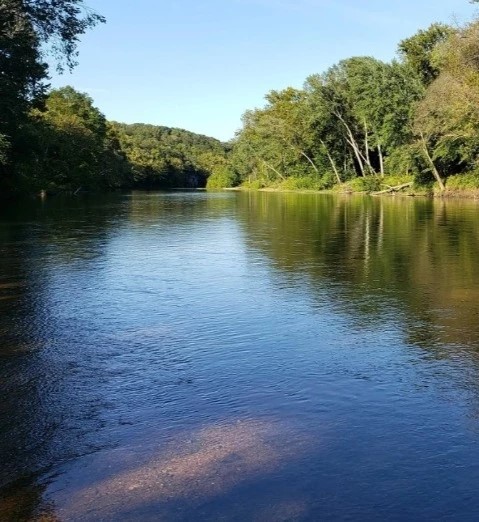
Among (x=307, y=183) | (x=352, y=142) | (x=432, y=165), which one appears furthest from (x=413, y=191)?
(x=307, y=183)

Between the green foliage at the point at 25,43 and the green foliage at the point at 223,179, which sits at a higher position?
the green foliage at the point at 25,43

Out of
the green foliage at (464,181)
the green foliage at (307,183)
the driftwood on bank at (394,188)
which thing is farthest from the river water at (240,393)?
the green foliage at (307,183)

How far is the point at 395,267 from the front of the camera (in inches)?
669

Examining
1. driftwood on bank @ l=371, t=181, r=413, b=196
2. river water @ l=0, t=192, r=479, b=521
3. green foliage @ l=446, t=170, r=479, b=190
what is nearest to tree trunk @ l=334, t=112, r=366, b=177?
driftwood on bank @ l=371, t=181, r=413, b=196

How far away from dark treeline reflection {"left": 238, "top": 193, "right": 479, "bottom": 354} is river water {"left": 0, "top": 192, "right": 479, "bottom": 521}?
9 centimetres

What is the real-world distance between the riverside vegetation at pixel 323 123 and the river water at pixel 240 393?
20599mm

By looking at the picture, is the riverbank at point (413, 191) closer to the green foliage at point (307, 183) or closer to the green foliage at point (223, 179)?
the green foliage at point (307, 183)

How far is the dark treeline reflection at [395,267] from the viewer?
11266 mm

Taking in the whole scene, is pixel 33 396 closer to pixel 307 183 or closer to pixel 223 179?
pixel 307 183

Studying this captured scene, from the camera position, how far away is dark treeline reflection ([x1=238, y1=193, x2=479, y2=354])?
444 inches

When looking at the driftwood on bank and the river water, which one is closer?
the river water

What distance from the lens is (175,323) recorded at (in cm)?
1109

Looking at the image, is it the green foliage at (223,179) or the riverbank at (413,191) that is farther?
the green foliage at (223,179)

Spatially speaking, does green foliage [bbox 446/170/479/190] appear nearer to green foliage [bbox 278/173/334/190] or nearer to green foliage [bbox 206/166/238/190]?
green foliage [bbox 278/173/334/190]
